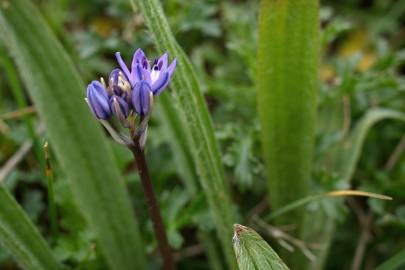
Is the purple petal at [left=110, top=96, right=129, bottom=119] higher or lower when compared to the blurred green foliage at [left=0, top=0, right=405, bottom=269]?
higher

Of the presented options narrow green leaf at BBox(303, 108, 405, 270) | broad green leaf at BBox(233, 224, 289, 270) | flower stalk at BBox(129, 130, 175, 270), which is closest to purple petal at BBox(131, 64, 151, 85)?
flower stalk at BBox(129, 130, 175, 270)

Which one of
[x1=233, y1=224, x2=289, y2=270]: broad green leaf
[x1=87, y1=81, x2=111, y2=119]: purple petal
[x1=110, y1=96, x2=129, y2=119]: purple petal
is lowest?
[x1=233, y1=224, x2=289, y2=270]: broad green leaf

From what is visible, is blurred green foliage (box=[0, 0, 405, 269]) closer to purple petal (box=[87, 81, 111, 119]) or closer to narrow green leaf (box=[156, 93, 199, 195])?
narrow green leaf (box=[156, 93, 199, 195])

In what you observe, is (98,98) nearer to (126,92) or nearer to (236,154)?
(126,92)

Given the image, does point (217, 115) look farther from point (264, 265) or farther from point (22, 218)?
point (264, 265)

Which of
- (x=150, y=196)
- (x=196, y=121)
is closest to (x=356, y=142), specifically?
(x=196, y=121)

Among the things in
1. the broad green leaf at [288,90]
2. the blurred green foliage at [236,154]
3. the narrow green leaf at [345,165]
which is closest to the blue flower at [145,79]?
the broad green leaf at [288,90]

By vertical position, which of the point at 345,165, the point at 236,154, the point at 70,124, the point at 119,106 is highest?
the point at 119,106
